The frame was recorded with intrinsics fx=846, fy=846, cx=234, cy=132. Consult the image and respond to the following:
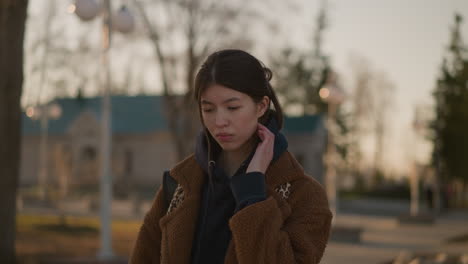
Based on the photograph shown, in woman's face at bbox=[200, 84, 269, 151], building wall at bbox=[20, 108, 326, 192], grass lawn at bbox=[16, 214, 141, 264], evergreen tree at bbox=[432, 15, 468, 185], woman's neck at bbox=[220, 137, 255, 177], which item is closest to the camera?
woman's face at bbox=[200, 84, 269, 151]

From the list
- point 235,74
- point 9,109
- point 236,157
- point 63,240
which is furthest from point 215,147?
point 63,240

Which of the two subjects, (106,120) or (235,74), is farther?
(106,120)

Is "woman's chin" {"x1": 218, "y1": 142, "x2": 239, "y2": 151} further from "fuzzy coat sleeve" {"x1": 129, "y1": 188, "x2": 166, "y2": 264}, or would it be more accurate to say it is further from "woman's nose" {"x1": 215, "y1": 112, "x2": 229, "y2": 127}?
"fuzzy coat sleeve" {"x1": 129, "y1": 188, "x2": 166, "y2": 264}

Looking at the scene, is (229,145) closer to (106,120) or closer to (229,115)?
(229,115)

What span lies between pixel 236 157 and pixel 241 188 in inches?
7.5

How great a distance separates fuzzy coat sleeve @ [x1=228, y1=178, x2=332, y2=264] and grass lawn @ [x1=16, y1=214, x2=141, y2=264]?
1053 cm

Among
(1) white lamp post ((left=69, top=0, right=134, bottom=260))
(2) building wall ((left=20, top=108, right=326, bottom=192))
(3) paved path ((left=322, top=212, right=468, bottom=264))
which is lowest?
(2) building wall ((left=20, top=108, right=326, bottom=192))

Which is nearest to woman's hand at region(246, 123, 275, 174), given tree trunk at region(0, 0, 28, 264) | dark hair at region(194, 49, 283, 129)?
dark hair at region(194, 49, 283, 129)

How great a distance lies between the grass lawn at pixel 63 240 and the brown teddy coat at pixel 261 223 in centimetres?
1014

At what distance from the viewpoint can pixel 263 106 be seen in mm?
2996

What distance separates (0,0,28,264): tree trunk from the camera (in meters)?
11.7

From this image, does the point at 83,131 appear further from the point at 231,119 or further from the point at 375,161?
the point at 231,119

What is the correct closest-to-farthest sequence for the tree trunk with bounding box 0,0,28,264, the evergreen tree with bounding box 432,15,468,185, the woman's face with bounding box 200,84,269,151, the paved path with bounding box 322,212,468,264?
the woman's face with bounding box 200,84,269,151
the tree trunk with bounding box 0,0,28,264
the paved path with bounding box 322,212,468,264
the evergreen tree with bounding box 432,15,468,185

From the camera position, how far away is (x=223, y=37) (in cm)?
3003
